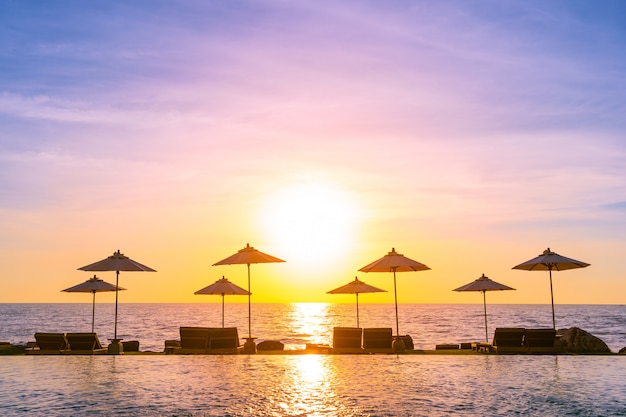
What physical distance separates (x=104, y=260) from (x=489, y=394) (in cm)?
1340

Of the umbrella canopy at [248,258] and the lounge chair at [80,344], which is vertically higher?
the umbrella canopy at [248,258]

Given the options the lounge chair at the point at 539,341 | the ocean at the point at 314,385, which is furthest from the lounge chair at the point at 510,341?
the ocean at the point at 314,385

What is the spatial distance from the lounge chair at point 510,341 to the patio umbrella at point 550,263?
1407 millimetres

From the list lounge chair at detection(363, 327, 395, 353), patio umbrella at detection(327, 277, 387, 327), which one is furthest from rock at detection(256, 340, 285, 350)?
lounge chair at detection(363, 327, 395, 353)

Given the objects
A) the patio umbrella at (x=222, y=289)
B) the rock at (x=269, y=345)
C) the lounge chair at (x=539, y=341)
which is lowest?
the rock at (x=269, y=345)

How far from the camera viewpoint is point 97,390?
12906 millimetres

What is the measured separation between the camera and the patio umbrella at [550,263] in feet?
64.7

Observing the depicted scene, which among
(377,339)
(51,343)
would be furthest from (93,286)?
(377,339)

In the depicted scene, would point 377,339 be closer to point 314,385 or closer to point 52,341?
point 314,385

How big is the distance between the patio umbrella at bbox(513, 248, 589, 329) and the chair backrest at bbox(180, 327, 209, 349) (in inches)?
441

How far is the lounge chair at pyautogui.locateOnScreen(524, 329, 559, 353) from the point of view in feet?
63.3

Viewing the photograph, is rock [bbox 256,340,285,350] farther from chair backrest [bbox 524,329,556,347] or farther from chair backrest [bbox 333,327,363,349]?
chair backrest [bbox 524,329,556,347]

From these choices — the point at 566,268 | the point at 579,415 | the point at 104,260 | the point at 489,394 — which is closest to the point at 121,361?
the point at 104,260

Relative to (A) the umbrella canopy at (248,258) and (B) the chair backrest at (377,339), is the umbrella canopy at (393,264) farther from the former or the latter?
(A) the umbrella canopy at (248,258)
